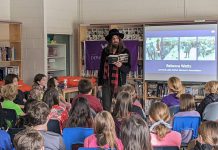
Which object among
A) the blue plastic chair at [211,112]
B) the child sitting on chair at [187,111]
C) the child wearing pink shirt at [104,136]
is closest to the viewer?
the child wearing pink shirt at [104,136]

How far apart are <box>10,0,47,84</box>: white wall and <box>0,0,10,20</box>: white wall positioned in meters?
0.08

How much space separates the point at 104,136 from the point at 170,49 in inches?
195

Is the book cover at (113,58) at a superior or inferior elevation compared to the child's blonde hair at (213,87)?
superior

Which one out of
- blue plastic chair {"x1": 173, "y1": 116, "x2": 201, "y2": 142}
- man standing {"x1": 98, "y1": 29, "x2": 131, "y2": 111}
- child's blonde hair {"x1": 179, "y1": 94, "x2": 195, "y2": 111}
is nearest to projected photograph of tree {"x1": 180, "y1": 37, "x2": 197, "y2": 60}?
man standing {"x1": 98, "y1": 29, "x2": 131, "y2": 111}

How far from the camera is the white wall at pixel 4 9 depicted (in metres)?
7.61

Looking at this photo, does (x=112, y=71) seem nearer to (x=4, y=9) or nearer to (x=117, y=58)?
(x=117, y=58)

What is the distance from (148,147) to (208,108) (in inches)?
75.1

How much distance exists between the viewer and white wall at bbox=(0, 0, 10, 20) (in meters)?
7.61

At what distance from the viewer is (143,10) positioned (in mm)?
8102

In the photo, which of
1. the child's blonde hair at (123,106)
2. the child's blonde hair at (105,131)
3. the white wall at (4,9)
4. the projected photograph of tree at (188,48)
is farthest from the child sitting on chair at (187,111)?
the white wall at (4,9)

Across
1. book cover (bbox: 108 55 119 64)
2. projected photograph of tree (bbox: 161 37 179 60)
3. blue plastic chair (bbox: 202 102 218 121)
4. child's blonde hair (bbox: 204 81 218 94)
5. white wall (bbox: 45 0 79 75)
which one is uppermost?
white wall (bbox: 45 0 79 75)

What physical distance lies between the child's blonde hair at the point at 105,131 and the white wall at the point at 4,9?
211 inches

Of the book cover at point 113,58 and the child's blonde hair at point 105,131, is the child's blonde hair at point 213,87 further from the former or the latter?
the child's blonde hair at point 105,131

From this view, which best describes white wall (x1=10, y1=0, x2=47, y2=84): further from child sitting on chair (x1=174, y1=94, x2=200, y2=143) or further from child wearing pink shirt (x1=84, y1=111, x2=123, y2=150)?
child wearing pink shirt (x1=84, y1=111, x2=123, y2=150)
